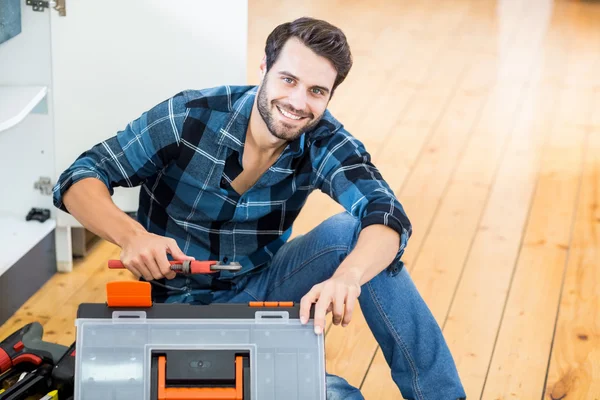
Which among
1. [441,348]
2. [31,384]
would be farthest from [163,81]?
[441,348]

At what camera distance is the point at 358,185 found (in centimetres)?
150

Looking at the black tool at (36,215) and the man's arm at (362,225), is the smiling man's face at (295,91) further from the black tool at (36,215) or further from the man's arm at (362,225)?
the black tool at (36,215)

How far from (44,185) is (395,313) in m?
0.94

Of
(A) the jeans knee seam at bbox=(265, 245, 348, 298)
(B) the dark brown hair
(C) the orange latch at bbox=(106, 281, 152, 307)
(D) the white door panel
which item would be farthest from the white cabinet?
(C) the orange latch at bbox=(106, 281, 152, 307)

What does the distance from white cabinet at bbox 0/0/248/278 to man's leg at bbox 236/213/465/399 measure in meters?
0.54

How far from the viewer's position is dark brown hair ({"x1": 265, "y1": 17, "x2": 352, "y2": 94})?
1482mm

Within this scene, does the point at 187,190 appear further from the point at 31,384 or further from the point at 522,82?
the point at 522,82

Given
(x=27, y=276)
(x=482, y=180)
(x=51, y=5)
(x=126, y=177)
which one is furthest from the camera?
(x=482, y=180)

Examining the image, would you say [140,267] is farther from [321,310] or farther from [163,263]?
[321,310]

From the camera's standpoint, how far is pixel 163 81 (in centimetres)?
199

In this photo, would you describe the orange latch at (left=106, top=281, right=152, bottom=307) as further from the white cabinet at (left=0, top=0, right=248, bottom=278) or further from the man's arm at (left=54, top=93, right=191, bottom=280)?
the white cabinet at (left=0, top=0, right=248, bottom=278)

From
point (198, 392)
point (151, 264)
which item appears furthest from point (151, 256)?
point (198, 392)

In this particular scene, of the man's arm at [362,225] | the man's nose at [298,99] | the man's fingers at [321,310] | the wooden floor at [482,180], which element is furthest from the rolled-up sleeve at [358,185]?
the wooden floor at [482,180]

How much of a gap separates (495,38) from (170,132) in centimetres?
293
